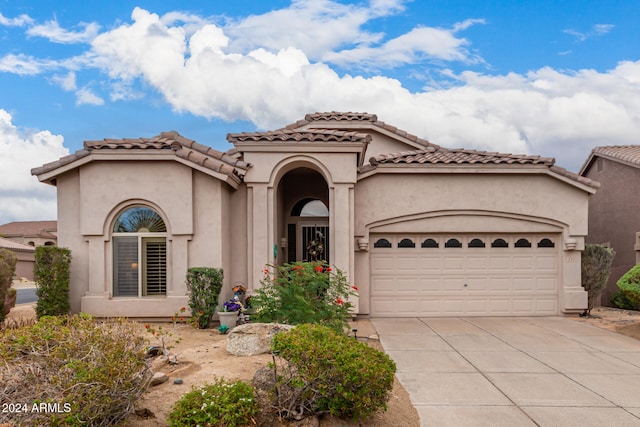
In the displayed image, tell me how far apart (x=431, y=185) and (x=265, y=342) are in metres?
7.43

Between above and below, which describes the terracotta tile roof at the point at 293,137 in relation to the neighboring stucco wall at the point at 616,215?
above

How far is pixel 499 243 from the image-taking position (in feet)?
45.4

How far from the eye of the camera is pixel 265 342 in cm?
793

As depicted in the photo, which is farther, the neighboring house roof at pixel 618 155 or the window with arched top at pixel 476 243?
the neighboring house roof at pixel 618 155

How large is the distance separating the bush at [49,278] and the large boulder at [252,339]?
5.87m

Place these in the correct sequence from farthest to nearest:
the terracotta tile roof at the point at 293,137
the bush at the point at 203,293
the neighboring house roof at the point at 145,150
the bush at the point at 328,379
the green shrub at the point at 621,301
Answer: the green shrub at the point at 621,301 → the terracotta tile roof at the point at 293,137 → the neighboring house roof at the point at 145,150 → the bush at the point at 203,293 → the bush at the point at 328,379

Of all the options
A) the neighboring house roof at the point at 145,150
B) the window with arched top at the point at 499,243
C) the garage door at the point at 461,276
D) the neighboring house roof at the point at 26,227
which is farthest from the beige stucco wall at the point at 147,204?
the neighboring house roof at the point at 26,227

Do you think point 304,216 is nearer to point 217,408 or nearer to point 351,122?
point 351,122

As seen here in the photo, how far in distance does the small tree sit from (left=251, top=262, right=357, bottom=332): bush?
8748mm

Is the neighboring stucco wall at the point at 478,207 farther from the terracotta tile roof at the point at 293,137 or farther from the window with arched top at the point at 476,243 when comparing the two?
the terracotta tile roof at the point at 293,137

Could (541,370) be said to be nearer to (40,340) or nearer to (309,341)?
(309,341)

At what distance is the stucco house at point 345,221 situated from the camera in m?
12.1

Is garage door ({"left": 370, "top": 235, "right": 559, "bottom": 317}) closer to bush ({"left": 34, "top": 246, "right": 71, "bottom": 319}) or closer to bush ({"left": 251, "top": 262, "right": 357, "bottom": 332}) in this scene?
bush ({"left": 251, "top": 262, "right": 357, "bottom": 332})

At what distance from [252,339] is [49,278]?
6420mm
